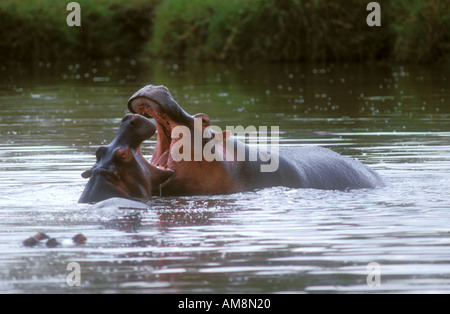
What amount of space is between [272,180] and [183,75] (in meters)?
15.9

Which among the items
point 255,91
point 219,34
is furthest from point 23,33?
point 255,91

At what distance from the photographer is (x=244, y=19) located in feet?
89.4

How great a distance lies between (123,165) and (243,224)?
815mm

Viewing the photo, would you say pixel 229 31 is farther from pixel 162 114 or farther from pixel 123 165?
pixel 123 165

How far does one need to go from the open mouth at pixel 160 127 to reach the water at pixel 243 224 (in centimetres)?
24

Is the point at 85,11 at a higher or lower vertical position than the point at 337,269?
higher

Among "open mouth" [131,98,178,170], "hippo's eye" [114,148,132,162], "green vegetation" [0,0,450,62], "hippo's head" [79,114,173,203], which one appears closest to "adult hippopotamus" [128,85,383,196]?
"open mouth" [131,98,178,170]

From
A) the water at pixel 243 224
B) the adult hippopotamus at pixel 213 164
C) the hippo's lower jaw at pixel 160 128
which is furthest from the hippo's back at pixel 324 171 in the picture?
the hippo's lower jaw at pixel 160 128

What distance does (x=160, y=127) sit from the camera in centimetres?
640

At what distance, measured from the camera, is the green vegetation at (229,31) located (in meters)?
24.2

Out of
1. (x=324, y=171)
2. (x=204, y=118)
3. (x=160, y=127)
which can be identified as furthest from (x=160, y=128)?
(x=324, y=171)

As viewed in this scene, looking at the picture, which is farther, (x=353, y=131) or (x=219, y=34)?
(x=219, y=34)

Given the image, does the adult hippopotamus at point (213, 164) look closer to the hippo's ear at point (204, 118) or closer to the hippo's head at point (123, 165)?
the hippo's ear at point (204, 118)
